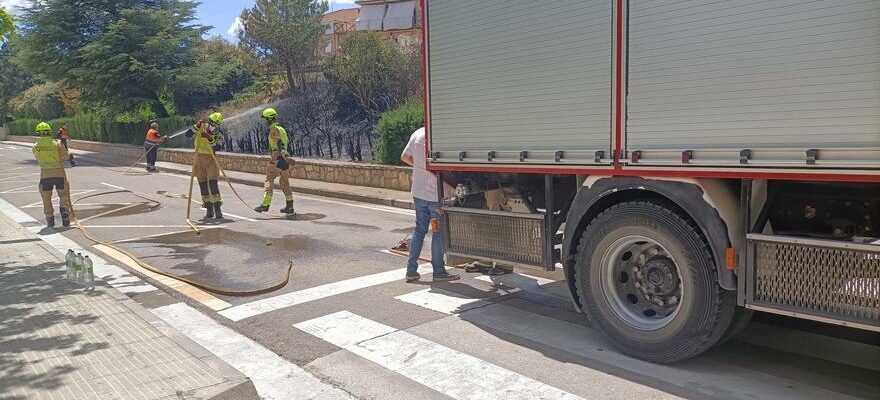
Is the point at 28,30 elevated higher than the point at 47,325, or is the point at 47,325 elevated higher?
the point at 28,30

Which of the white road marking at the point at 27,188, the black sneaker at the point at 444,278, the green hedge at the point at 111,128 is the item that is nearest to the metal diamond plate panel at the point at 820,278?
the black sneaker at the point at 444,278

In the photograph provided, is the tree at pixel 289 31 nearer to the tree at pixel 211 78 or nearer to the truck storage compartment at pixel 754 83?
the tree at pixel 211 78

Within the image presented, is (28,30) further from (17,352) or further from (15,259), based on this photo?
(17,352)

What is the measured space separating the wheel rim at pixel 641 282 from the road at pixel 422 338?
1.07 feet

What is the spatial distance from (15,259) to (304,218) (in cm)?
477

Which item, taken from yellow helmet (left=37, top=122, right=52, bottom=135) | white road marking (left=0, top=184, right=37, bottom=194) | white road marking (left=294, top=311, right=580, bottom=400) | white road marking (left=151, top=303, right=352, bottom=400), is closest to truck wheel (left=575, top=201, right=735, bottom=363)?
white road marking (left=294, top=311, right=580, bottom=400)

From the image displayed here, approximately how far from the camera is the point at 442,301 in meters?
6.41

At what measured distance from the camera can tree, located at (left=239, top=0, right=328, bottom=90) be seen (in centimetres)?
2750

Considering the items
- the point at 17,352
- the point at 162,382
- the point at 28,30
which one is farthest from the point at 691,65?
the point at 28,30

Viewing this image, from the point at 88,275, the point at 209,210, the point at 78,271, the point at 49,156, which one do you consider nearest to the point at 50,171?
the point at 49,156

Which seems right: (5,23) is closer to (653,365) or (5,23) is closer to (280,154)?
(280,154)

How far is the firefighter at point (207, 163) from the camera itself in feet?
40.1

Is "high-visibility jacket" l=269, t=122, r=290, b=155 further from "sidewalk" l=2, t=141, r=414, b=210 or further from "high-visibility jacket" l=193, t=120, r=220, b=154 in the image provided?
"sidewalk" l=2, t=141, r=414, b=210

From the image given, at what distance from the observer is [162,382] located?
4.23 meters
